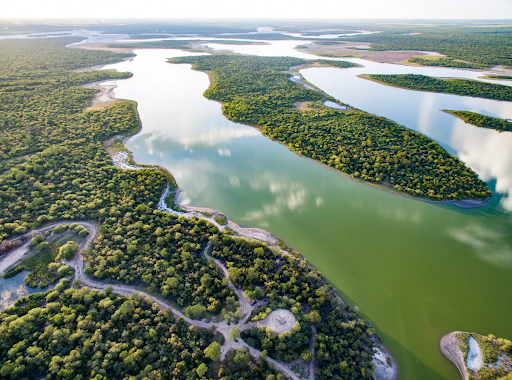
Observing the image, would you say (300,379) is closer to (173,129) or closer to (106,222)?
(106,222)

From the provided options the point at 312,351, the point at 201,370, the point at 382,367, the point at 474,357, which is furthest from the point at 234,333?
the point at 474,357

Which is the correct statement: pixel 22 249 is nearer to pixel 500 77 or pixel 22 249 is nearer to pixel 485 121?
pixel 485 121

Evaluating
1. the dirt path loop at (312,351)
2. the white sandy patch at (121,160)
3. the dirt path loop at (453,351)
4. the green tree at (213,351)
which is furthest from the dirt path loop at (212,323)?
the white sandy patch at (121,160)

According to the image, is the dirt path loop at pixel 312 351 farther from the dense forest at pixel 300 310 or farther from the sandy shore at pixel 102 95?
the sandy shore at pixel 102 95

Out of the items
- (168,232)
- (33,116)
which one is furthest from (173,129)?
(168,232)

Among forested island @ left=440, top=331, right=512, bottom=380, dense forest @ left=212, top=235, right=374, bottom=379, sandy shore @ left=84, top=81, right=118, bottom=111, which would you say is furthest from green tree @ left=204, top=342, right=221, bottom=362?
sandy shore @ left=84, top=81, right=118, bottom=111
